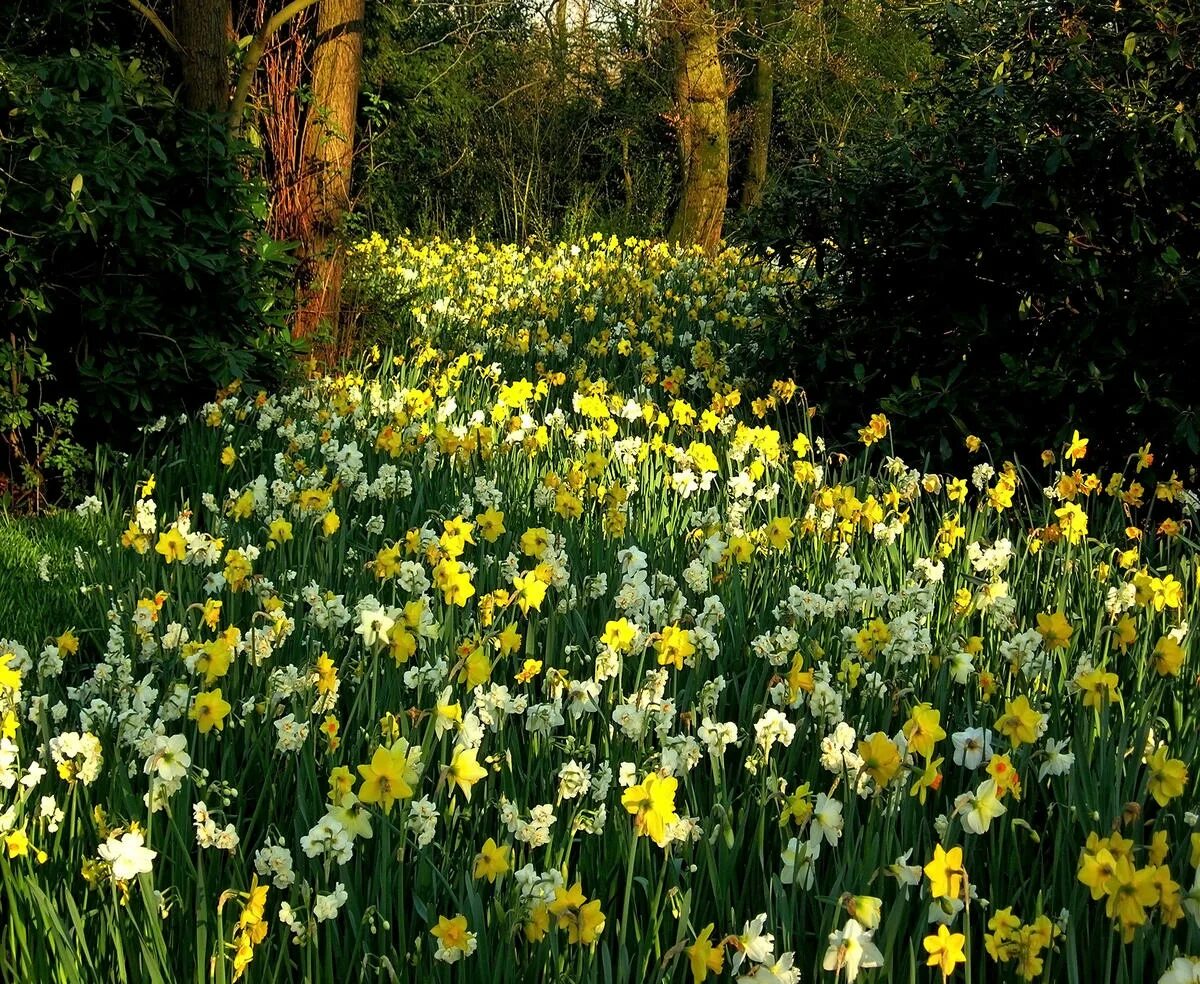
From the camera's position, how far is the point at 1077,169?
4.77m

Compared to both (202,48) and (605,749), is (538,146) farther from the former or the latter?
(605,749)

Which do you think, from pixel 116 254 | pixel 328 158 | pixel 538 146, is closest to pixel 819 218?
pixel 328 158

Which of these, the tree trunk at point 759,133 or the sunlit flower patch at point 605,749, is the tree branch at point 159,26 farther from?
the tree trunk at point 759,133

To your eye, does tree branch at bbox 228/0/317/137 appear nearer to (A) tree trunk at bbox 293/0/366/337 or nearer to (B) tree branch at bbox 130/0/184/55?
(B) tree branch at bbox 130/0/184/55

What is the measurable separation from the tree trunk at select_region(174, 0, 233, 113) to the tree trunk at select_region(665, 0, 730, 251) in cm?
739

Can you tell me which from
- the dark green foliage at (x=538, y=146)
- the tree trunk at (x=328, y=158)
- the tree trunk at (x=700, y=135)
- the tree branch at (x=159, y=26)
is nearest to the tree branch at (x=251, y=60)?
the tree branch at (x=159, y=26)

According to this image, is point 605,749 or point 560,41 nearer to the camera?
point 605,749

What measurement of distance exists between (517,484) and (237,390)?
1.44 m

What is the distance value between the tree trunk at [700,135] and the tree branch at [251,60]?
Answer: 6960 millimetres

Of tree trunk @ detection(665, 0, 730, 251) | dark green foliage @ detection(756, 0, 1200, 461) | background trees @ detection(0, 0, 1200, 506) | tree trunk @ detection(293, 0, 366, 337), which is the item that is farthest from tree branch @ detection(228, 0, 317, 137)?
tree trunk @ detection(665, 0, 730, 251)

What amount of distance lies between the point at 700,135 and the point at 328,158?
715 centimetres

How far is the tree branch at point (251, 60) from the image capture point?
5828mm

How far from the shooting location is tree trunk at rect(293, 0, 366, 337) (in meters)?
6.49

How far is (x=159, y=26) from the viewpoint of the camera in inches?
224
